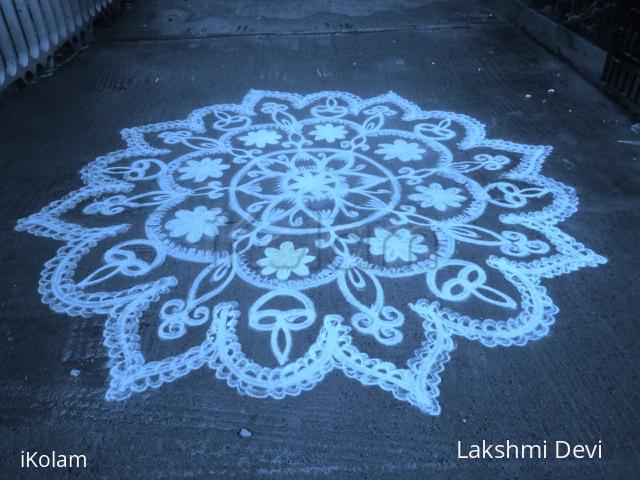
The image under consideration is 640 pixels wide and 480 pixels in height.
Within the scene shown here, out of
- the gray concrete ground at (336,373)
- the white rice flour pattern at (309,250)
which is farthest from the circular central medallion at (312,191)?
the gray concrete ground at (336,373)

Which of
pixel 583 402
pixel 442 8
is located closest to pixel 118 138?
pixel 583 402

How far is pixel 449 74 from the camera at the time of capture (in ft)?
9.56

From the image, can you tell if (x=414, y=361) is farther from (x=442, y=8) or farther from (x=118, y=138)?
(x=442, y=8)

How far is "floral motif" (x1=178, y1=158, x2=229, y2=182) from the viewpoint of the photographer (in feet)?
6.59

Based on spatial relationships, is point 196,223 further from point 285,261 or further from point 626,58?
point 626,58

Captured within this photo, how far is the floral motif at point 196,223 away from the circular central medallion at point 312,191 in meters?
0.09

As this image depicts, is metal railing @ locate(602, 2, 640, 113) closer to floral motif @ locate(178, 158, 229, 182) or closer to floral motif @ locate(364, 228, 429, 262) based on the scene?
floral motif @ locate(364, 228, 429, 262)

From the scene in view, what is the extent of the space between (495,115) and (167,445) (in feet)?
7.06

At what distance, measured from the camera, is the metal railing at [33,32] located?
2.53 m

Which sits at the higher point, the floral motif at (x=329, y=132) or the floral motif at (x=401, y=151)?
the floral motif at (x=329, y=132)

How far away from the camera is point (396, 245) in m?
1.67

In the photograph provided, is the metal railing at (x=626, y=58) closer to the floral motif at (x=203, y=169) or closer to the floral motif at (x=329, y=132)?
the floral motif at (x=329, y=132)

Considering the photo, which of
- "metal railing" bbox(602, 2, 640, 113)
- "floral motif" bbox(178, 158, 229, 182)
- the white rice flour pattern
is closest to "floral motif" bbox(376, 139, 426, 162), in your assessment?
the white rice flour pattern

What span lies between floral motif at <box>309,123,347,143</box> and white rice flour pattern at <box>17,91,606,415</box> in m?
0.01
